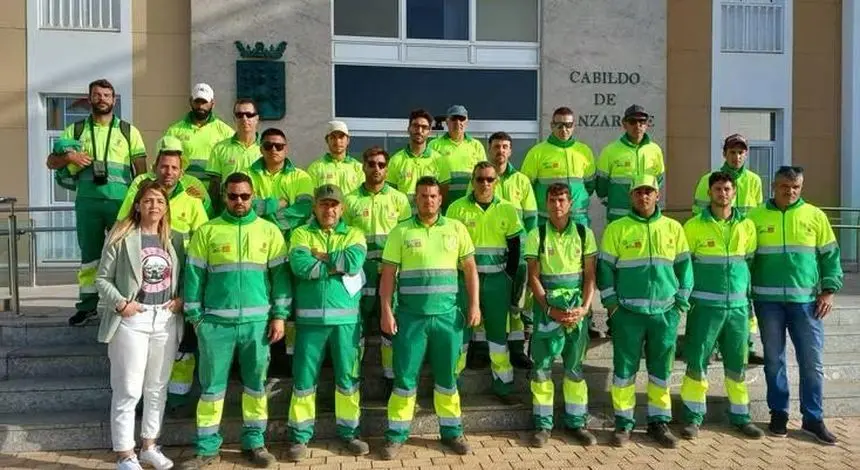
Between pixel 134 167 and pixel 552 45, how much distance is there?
8.17 m

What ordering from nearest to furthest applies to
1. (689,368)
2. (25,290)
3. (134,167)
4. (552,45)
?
1. (689,368)
2. (134,167)
3. (25,290)
4. (552,45)

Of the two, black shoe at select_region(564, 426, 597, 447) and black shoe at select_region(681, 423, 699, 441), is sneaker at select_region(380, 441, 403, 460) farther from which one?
black shoe at select_region(681, 423, 699, 441)

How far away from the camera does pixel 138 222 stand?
5277mm

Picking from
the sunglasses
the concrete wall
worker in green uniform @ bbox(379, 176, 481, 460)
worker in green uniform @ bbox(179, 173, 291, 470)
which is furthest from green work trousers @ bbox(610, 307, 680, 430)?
the concrete wall

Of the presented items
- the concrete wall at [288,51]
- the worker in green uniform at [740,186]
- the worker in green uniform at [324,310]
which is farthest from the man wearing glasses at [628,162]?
the concrete wall at [288,51]

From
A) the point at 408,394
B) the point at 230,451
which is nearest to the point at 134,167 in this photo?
the point at 230,451

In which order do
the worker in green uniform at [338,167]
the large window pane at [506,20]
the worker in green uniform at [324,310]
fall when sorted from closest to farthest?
the worker in green uniform at [324,310], the worker in green uniform at [338,167], the large window pane at [506,20]

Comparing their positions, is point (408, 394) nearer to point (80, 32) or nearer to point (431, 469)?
point (431, 469)

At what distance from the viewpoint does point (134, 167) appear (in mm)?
6730

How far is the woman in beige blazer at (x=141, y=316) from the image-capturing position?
5.05m

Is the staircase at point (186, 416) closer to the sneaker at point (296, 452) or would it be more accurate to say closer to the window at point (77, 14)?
the sneaker at point (296, 452)

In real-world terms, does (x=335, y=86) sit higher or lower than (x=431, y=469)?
higher

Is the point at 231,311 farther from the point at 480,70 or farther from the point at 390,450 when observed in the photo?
the point at 480,70

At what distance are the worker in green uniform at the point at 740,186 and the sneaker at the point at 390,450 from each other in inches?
136
